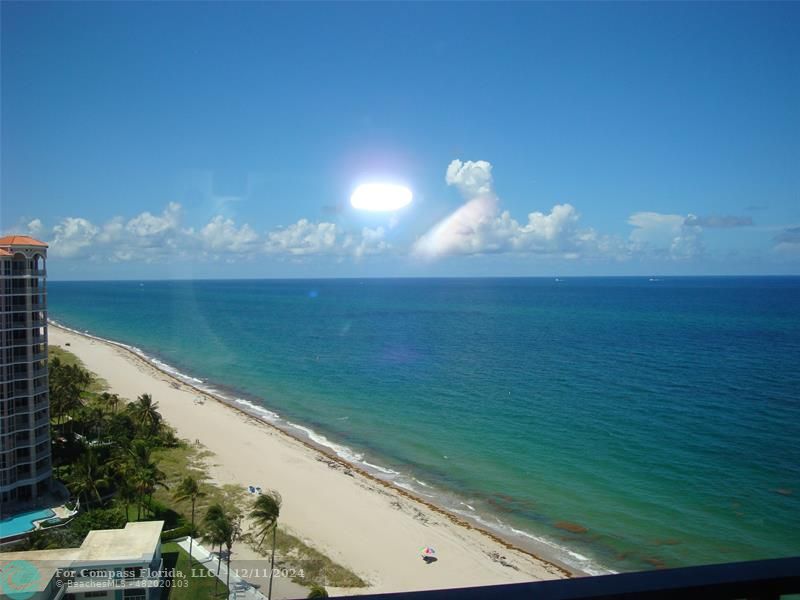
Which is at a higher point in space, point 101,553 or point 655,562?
point 101,553

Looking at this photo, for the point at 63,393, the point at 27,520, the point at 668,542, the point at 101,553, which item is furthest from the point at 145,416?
the point at 668,542

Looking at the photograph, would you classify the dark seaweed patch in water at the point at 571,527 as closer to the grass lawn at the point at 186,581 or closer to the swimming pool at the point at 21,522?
the grass lawn at the point at 186,581

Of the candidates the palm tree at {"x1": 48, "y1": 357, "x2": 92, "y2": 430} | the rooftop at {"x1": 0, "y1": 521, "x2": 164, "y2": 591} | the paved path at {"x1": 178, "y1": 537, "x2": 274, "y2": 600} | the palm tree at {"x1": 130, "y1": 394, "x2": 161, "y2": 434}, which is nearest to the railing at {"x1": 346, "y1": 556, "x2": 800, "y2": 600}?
the rooftop at {"x1": 0, "y1": 521, "x2": 164, "y2": 591}

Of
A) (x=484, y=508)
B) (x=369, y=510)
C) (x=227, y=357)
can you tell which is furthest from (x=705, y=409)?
(x=227, y=357)

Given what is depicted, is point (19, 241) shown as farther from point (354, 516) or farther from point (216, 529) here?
point (354, 516)

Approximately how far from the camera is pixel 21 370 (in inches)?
779

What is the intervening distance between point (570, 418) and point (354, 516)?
17998 mm

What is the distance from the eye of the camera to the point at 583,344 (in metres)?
63.4

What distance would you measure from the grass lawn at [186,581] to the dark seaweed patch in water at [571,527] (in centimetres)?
1257

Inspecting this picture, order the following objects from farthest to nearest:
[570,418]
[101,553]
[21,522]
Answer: [570,418], [21,522], [101,553]

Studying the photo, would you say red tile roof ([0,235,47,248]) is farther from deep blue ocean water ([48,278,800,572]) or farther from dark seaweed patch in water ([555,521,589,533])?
dark seaweed patch in water ([555,521,589,533])

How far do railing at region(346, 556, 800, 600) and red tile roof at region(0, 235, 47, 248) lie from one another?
22.0 m

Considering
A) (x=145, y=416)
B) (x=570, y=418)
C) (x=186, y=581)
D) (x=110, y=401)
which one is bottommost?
(x=570, y=418)

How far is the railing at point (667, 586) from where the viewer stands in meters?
1.43
